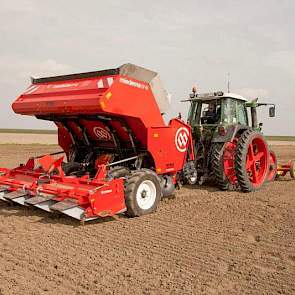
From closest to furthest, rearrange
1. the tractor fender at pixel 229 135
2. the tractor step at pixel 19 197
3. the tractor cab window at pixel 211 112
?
the tractor step at pixel 19 197 < the tractor fender at pixel 229 135 < the tractor cab window at pixel 211 112

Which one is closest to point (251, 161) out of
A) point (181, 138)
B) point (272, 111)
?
point (272, 111)

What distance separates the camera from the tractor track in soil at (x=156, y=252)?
3.44m

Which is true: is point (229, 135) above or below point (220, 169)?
above

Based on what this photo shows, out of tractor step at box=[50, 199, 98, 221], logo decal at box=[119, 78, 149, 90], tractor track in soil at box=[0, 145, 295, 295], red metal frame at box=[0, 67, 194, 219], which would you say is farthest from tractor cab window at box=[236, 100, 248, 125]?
tractor step at box=[50, 199, 98, 221]

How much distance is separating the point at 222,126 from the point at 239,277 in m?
4.53

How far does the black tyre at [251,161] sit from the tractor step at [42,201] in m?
3.71

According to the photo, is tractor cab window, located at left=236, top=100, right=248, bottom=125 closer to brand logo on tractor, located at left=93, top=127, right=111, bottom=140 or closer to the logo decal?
the logo decal

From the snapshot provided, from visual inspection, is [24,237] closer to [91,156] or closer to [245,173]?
[91,156]

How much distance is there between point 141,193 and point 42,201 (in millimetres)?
1454

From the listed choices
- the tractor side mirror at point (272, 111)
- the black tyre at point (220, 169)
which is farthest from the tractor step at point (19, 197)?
the tractor side mirror at point (272, 111)

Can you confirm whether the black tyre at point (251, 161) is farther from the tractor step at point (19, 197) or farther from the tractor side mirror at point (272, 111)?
the tractor step at point (19, 197)

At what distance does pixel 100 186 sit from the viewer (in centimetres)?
536

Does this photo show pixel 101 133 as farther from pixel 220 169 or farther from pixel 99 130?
pixel 220 169

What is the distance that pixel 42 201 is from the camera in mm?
5660
